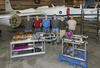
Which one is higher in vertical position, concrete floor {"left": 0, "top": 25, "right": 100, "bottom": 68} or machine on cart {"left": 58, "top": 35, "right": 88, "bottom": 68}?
machine on cart {"left": 58, "top": 35, "right": 88, "bottom": 68}

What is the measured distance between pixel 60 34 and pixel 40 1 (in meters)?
9.55

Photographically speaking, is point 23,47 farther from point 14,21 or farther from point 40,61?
point 14,21

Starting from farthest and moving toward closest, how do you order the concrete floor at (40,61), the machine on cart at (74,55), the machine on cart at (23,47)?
the machine on cart at (23,47)
the concrete floor at (40,61)
the machine on cart at (74,55)

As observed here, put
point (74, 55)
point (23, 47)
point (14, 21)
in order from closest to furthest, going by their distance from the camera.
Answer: point (74, 55) → point (23, 47) → point (14, 21)

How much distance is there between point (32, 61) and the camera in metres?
3.55

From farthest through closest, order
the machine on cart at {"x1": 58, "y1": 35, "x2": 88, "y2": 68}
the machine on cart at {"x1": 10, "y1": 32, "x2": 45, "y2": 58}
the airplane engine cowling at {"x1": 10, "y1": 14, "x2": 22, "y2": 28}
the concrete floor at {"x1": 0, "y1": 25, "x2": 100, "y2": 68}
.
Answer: the airplane engine cowling at {"x1": 10, "y1": 14, "x2": 22, "y2": 28}, the machine on cart at {"x1": 10, "y1": 32, "x2": 45, "y2": 58}, the concrete floor at {"x1": 0, "y1": 25, "x2": 100, "y2": 68}, the machine on cart at {"x1": 58, "y1": 35, "x2": 88, "y2": 68}

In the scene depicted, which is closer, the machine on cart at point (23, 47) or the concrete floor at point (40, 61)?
the concrete floor at point (40, 61)

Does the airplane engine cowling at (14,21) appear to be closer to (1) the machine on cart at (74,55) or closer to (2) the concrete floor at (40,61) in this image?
(2) the concrete floor at (40,61)

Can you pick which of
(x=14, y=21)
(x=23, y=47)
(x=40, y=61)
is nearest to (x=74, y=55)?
(x=40, y=61)

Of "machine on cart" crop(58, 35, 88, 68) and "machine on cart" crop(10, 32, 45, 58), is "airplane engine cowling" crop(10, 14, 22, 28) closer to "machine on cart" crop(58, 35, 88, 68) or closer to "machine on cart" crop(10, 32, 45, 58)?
"machine on cart" crop(10, 32, 45, 58)

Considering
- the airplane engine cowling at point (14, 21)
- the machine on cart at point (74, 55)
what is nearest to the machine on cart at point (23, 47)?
the machine on cart at point (74, 55)

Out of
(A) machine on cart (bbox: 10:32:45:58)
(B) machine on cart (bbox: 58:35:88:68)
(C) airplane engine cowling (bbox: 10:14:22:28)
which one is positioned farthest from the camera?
(C) airplane engine cowling (bbox: 10:14:22:28)

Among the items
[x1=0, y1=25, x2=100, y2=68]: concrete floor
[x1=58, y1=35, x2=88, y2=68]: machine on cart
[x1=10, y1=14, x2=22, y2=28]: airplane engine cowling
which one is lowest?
[x1=0, y1=25, x2=100, y2=68]: concrete floor

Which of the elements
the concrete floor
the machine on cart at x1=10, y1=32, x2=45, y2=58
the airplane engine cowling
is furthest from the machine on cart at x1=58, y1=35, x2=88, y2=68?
the airplane engine cowling
